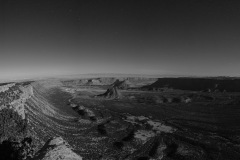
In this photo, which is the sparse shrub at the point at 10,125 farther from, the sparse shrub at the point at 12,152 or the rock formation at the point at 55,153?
the rock formation at the point at 55,153

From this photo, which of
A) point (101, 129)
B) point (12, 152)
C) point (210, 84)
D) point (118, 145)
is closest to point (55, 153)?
point (12, 152)

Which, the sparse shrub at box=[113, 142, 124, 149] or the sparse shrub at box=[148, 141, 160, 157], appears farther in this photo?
the sparse shrub at box=[113, 142, 124, 149]

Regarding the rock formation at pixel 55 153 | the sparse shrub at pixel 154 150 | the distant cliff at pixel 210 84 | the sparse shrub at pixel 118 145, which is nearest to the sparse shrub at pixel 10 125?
the sparse shrub at pixel 118 145

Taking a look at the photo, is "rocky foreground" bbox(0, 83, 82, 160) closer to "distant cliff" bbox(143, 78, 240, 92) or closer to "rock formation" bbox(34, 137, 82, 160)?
"rock formation" bbox(34, 137, 82, 160)

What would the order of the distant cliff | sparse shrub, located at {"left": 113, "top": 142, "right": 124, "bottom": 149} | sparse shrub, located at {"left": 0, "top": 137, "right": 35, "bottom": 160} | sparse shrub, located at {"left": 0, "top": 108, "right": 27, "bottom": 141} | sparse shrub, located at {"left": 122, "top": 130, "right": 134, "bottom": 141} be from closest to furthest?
1. sparse shrub, located at {"left": 0, "top": 137, "right": 35, "bottom": 160}
2. sparse shrub, located at {"left": 0, "top": 108, "right": 27, "bottom": 141}
3. sparse shrub, located at {"left": 113, "top": 142, "right": 124, "bottom": 149}
4. sparse shrub, located at {"left": 122, "top": 130, "right": 134, "bottom": 141}
5. the distant cliff

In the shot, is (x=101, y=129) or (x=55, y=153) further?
(x=101, y=129)

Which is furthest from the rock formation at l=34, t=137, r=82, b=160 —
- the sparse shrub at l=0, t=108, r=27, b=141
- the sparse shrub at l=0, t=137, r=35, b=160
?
the sparse shrub at l=0, t=108, r=27, b=141

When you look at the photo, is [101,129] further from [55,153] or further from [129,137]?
[55,153]

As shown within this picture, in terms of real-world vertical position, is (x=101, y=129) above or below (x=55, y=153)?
below

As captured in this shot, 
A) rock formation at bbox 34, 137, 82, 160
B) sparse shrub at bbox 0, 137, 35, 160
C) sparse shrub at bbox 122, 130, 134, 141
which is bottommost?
sparse shrub at bbox 122, 130, 134, 141

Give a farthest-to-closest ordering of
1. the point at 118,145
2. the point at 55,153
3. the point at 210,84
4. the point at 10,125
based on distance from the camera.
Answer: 1. the point at 210,84
2. the point at 118,145
3. the point at 10,125
4. the point at 55,153

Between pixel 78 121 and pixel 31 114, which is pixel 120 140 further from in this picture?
pixel 31 114

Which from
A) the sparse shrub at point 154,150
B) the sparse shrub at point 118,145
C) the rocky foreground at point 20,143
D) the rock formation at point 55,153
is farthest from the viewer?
the sparse shrub at point 118,145

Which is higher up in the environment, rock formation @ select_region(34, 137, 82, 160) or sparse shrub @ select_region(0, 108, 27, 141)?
rock formation @ select_region(34, 137, 82, 160)
